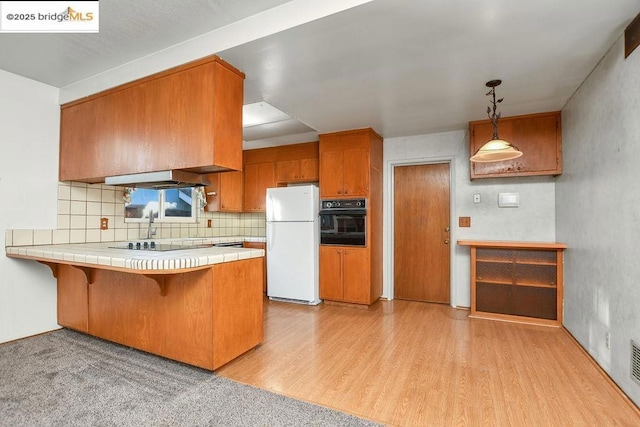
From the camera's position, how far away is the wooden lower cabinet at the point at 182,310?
2156 millimetres

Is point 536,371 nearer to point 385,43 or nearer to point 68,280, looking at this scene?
point 385,43

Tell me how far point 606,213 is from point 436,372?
1656 mm

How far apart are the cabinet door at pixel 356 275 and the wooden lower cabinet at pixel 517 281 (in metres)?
1.17

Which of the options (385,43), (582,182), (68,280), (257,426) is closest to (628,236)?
(582,182)

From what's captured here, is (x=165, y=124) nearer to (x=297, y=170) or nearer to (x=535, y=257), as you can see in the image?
(x=297, y=170)

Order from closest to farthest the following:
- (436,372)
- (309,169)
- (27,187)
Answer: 1. (436,372)
2. (27,187)
3. (309,169)

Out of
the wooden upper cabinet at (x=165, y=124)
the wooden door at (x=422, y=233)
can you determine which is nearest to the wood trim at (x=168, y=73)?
the wooden upper cabinet at (x=165, y=124)

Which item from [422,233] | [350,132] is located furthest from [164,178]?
[422,233]

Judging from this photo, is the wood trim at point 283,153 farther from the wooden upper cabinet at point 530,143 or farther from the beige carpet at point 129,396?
the beige carpet at point 129,396

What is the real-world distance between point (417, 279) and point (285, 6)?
11.7 ft

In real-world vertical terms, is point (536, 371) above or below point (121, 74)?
below

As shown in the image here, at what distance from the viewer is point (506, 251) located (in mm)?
3461

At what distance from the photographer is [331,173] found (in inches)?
162

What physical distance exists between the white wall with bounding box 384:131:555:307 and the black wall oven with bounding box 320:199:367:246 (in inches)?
24.4
